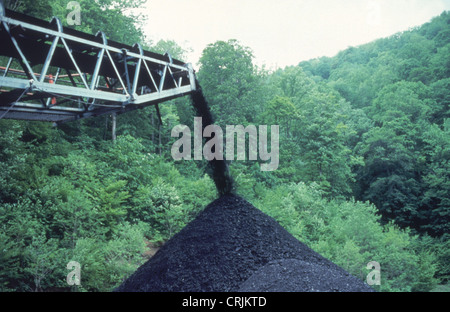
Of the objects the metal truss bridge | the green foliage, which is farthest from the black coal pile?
the green foliage

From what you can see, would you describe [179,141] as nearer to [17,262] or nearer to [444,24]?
[17,262]

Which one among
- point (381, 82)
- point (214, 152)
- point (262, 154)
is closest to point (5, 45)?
point (214, 152)

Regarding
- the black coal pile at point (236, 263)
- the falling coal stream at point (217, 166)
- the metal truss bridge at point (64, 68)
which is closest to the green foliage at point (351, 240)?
the falling coal stream at point (217, 166)

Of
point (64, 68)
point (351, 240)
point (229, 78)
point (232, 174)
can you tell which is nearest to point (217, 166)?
point (64, 68)

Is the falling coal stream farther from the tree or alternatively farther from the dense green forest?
the tree

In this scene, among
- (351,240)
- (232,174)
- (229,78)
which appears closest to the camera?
(351,240)

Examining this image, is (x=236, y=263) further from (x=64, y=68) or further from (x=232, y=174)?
(x=232, y=174)
